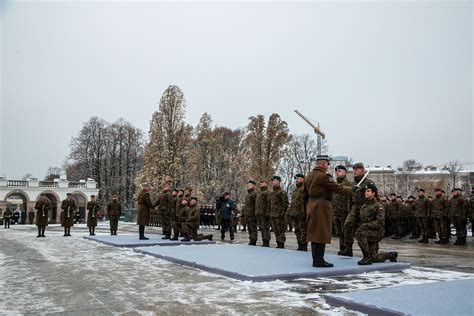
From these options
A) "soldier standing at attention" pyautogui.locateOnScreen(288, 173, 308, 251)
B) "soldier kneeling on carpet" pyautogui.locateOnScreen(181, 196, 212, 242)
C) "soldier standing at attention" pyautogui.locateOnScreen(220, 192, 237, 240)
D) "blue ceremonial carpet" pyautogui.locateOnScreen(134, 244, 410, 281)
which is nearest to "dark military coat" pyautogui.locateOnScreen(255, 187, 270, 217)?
"soldier standing at attention" pyautogui.locateOnScreen(288, 173, 308, 251)

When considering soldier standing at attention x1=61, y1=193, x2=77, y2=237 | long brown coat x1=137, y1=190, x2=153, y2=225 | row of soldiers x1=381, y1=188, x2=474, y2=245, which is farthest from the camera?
soldier standing at attention x1=61, y1=193, x2=77, y2=237

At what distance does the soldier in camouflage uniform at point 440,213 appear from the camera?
17.5 m

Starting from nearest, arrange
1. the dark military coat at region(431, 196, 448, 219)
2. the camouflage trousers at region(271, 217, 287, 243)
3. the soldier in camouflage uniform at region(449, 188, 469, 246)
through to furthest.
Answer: the camouflage trousers at region(271, 217, 287, 243)
the soldier in camouflage uniform at region(449, 188, 469, 246)
the dark military coat at region(431, 196, 448, 219)

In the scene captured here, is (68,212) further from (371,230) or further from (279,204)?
(371,230)

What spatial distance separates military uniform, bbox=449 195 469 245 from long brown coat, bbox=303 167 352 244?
421 inches

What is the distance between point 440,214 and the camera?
1766cm

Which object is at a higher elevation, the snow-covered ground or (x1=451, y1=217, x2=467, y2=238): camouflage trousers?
(x1=451, y1=217, x2=467, y2=238): camouflage trousers

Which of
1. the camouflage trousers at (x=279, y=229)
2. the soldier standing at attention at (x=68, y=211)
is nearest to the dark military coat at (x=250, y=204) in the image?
the camouflage trousers at (x=279, y=229)

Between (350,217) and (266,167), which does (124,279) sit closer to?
(350,217)

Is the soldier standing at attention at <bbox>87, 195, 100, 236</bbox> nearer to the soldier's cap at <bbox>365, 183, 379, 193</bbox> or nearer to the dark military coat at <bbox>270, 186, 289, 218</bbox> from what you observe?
the dark military coat at <bbox>270, 186, 289, 218</bbox>

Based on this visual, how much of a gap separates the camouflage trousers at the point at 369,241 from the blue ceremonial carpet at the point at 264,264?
262 mm

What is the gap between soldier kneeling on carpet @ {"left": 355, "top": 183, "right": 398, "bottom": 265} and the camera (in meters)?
9.06

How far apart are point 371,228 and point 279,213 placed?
13.3ft

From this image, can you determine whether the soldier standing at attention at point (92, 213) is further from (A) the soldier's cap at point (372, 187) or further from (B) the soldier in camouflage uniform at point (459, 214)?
(B) the soldier in camouflage uniform at point (459, 214)
